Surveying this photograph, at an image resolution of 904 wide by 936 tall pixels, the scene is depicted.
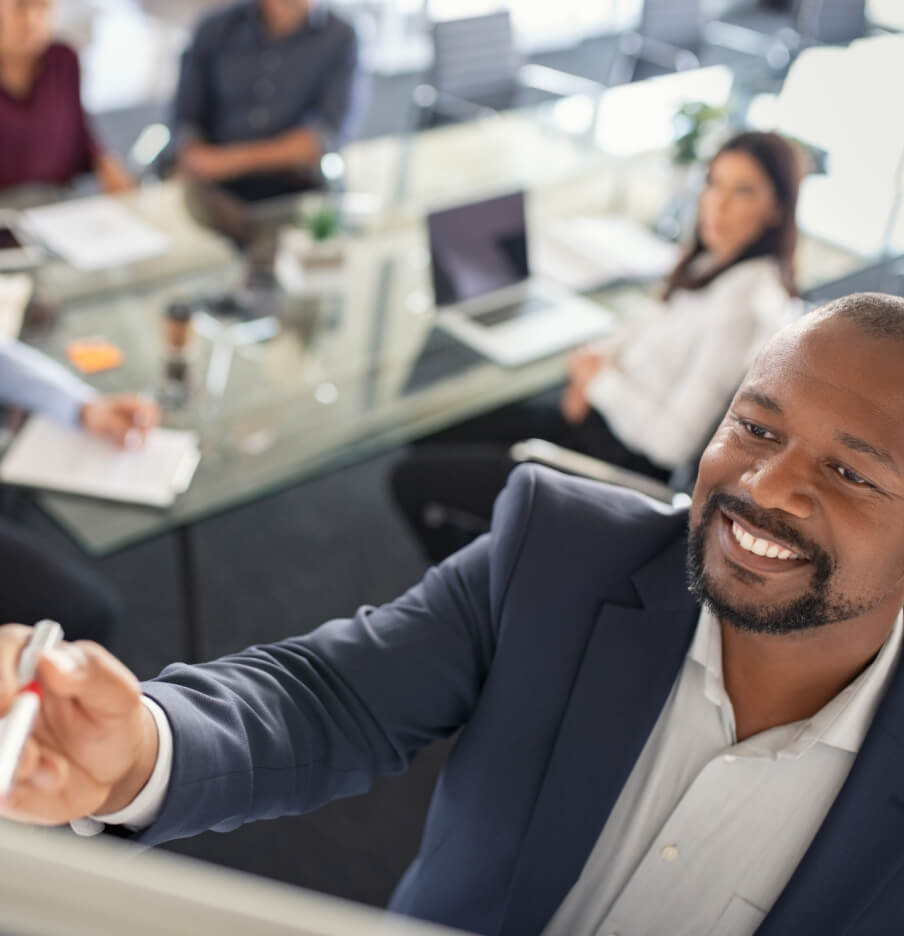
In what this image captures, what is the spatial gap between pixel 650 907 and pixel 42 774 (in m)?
0.67

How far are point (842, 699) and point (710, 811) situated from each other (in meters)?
0.18

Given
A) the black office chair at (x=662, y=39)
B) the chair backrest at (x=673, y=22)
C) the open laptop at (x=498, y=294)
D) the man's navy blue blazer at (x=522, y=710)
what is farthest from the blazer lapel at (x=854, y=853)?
the chair backrest at (x=673, y=22)

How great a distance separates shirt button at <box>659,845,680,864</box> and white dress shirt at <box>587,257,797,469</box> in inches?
53.1

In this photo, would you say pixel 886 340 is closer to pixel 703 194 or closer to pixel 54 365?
pixel 703 194

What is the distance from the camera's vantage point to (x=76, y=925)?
0.96 ft

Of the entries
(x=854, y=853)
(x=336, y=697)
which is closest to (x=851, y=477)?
(x=854, y=853)

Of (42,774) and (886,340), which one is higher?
(886,340)

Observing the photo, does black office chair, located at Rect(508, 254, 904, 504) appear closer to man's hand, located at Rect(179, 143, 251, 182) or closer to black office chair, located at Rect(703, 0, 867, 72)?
black office chair, located at Rect(703, 0, 867, 72)

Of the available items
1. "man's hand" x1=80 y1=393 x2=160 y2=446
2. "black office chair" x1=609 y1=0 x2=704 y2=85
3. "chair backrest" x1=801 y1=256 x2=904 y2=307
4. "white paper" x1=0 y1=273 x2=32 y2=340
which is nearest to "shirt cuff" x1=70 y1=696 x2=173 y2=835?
"man's hand" x1=80 y1=393 x2=160 y2=446

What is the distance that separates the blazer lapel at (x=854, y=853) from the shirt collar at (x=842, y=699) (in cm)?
3

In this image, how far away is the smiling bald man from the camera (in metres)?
0.99

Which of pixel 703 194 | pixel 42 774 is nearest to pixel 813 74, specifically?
pixel 703 194

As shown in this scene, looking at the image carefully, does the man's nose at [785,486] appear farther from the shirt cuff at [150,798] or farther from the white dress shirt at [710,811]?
the shirt cuff at [150,798]

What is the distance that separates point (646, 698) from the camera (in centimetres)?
115
